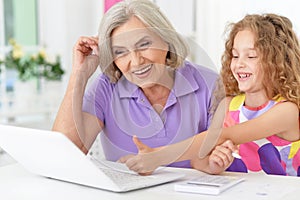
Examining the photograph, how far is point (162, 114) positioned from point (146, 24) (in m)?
0.23

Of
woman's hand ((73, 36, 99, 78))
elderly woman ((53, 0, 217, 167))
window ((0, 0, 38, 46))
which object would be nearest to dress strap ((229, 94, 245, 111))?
elderly woman ((53, 0, 217, 167))

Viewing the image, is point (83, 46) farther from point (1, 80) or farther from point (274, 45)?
point (1, 80)

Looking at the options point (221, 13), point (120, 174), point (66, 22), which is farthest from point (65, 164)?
point (66, 22)

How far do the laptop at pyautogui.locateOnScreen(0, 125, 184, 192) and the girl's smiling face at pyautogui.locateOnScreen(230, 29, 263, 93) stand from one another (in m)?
0.45

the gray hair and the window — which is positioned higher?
the gray hair

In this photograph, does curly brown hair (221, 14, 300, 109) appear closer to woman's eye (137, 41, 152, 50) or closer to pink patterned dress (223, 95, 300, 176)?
pink patterned dress (223, 95, 300, 176)

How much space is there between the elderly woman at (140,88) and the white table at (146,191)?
137 mm

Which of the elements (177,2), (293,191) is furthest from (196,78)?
(177,2)

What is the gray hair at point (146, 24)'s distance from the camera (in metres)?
1.25

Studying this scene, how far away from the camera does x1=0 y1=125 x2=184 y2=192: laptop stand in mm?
1125

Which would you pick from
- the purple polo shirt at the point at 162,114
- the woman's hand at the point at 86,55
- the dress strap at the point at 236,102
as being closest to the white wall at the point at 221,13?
the dress strap at the point at 236,102

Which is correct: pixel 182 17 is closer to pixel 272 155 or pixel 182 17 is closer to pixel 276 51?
pixel 276 51

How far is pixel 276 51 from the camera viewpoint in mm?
1705

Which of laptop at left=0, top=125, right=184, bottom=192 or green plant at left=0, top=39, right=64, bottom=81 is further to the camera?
green plant at left=0, top=39, right=64, bottom=81
